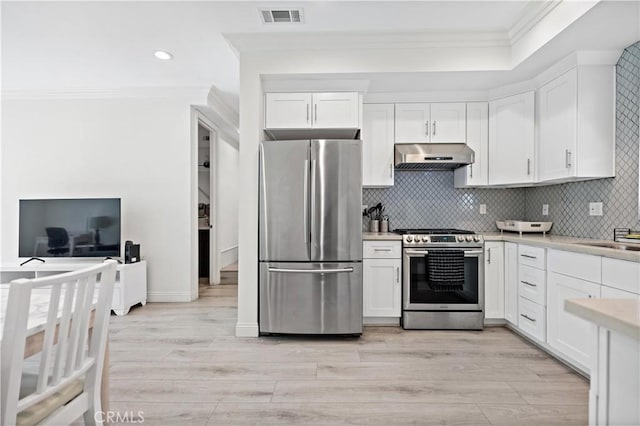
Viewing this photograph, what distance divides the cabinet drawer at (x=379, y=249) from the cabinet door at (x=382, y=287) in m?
0.05

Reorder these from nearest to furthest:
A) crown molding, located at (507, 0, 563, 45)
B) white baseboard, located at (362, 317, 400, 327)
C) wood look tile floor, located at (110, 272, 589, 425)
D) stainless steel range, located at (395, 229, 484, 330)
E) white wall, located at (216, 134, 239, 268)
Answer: wood look tile floor, located at (110, 272, 589, 425) → crown molding, located at (507, 0, 563, 45) → stainless steel range, located at (395, 229, 484, 330) → white baseboard, located at (362, 317, 400, 327) → white wall, located at (216, 134, 239, 268)

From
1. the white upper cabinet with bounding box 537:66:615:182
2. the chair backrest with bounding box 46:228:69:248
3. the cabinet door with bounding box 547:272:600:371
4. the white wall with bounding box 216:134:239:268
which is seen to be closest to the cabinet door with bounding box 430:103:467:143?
the white upper cabinet with bounding box 537:66:615:182

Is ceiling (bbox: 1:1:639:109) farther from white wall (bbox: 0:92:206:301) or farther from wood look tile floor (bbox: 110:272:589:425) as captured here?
wood look tile floor (bbox: 110:272:589:425)

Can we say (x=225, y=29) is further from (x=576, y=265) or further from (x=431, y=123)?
(x=576, y=265)

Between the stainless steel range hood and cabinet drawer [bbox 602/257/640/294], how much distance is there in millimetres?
1549

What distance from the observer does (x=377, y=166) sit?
3.54m

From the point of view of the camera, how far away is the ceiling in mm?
2498

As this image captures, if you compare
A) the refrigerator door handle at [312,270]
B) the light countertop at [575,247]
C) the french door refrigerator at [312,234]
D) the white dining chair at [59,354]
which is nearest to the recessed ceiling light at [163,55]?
the french door refrigerator at [312,234]

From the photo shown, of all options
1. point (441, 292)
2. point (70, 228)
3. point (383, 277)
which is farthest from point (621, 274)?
point (70, 228)

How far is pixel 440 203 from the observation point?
150 inches

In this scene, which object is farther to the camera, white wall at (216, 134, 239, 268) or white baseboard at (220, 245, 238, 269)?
white baseboard at (220, 245, 238, 269)

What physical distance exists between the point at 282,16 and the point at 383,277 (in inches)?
93.6

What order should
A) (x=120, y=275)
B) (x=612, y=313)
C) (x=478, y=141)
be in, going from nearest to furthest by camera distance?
(x=612, y=313) → (x=478, y=141) → (x=120, y=275)

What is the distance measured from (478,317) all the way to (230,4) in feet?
11.0
